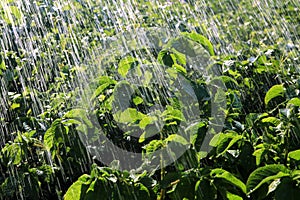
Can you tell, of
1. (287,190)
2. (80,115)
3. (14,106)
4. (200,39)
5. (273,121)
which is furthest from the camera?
(14,106)

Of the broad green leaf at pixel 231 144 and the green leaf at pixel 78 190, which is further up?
the green leaf at pixel 78 190

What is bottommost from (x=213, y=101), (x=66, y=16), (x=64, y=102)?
(x=213, y=101)

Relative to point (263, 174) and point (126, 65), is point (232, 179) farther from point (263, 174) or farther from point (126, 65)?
point (126, 65)

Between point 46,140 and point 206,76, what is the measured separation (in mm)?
581

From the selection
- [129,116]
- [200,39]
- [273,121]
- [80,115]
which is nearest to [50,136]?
[80,115]

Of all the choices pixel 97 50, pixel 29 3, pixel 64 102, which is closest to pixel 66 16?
pixel 29 3

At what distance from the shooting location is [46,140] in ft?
4.64

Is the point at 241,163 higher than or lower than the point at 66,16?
lower

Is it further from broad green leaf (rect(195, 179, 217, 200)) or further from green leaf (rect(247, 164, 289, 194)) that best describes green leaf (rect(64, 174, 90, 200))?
green leaf (rect(247, 164, 289, 194))

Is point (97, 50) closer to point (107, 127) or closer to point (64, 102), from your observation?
point (64, 102)

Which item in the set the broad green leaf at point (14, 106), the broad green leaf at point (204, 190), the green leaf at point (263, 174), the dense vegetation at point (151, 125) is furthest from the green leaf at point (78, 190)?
the broad green leaf at point (14, 106)

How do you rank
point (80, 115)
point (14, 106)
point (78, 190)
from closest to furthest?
1. point (78, 190)
2. point (80, 115)
3. point (14, 106)

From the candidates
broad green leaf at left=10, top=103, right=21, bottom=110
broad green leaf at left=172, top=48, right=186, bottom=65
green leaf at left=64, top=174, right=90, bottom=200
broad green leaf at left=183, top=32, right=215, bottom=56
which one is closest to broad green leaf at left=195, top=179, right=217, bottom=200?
green leaf at left=64, top=174, right=90, bottom=200

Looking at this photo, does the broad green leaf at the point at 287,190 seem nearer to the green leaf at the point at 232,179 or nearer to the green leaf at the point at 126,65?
the green leaf at the point at 232,179
